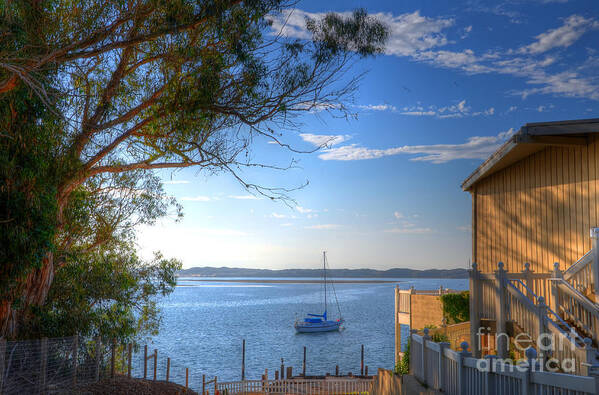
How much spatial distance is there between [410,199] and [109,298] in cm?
3900

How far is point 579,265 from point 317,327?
67919 mm

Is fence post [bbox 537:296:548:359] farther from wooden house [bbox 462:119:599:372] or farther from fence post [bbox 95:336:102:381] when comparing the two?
fence post [bbox 95:336:102:381]

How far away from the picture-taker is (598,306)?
8.23 m

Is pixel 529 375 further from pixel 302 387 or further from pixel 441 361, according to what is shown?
pixel 302 387

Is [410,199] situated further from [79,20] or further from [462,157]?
[79,20]

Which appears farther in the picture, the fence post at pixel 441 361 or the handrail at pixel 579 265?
the handrail at pixel 579 265

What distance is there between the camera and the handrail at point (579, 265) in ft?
29.0

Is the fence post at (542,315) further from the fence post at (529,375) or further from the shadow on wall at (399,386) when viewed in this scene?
the fence post at (529,375)

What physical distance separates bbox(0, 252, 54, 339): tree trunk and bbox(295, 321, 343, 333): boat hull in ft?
208

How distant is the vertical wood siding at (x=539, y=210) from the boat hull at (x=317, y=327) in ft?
207

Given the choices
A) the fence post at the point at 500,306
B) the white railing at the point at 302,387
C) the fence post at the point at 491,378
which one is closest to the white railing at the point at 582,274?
the fence post at the point at 500,306

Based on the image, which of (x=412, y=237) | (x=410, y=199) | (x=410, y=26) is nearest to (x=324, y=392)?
(x=410, y=26)

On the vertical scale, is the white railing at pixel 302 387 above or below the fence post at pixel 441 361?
below

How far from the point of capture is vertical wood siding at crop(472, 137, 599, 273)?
31.5 ft
